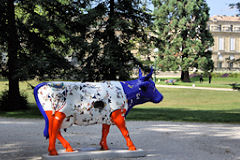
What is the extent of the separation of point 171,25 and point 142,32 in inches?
1256

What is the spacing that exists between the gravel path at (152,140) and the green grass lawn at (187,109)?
8.43ft

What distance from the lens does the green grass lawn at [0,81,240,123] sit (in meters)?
14.4

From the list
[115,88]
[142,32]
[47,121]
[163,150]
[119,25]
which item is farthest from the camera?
[142,32]

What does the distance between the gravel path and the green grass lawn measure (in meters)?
2.57

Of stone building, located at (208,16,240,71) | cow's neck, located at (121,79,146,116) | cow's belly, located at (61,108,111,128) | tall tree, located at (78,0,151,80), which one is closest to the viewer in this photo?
cow's belly, located at (61,108,111,128)

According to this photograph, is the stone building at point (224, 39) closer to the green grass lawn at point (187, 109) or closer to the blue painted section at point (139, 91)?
the green grass lawn at point (187, 109)

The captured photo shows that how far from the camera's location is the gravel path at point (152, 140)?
7.22 metres

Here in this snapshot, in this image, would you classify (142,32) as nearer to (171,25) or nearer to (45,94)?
(45,94)

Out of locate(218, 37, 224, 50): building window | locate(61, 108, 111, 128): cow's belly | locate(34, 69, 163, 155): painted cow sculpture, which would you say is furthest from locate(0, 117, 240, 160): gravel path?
locate(218, 37, 224, 50): building window

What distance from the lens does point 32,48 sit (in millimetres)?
15828

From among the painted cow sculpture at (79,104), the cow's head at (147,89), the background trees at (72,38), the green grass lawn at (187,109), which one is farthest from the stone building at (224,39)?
the painted cow sculpture at (79,104)

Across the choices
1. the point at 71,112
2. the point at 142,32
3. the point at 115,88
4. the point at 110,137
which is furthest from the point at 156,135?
the point at 142,32

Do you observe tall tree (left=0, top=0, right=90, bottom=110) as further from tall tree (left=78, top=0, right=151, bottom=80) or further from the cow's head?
the cow's head

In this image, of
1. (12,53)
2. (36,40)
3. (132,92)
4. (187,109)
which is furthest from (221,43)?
(132,92)
